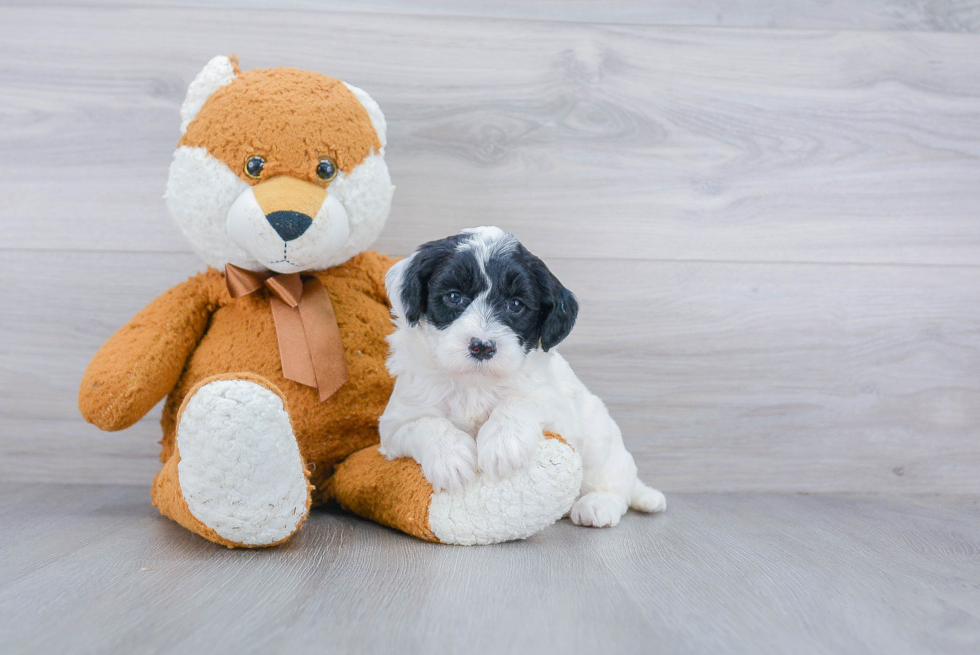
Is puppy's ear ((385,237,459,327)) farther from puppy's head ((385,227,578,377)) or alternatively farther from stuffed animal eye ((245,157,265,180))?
stuffed animal eye ((245,157,265,180))

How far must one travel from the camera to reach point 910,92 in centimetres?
177

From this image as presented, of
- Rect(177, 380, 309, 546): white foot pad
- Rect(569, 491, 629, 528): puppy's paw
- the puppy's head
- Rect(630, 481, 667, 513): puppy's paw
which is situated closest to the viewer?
Rect(177, 380, 309, 546): white foot pad

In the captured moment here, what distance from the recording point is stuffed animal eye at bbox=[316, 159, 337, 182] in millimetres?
1282

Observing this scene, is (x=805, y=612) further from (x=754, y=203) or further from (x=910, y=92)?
(x=910, y=92)

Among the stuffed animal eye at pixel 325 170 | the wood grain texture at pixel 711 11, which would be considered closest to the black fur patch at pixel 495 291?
the stuffed animal eye at pixel 325 170

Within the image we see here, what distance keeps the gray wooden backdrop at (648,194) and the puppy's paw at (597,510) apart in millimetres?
417

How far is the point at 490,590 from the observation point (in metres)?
0.97

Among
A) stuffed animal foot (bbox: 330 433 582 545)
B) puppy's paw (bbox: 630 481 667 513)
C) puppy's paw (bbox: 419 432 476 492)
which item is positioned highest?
puppy's paw (bbox: 419 432 476 492)

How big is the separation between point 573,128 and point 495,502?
38.0 inches

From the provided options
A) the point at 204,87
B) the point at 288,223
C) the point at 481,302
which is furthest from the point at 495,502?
the point at 204,87

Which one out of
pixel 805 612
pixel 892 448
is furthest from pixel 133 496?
pixel 892 448

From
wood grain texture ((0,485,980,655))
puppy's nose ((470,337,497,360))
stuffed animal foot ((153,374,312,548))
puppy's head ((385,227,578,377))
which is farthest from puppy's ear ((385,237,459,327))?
wood grain texture ((0,485,980,655))

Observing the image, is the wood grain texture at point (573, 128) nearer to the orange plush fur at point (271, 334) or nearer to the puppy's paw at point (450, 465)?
the orange plush fur at point (271, 334)

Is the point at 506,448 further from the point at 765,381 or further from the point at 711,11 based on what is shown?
the point at 711,11
